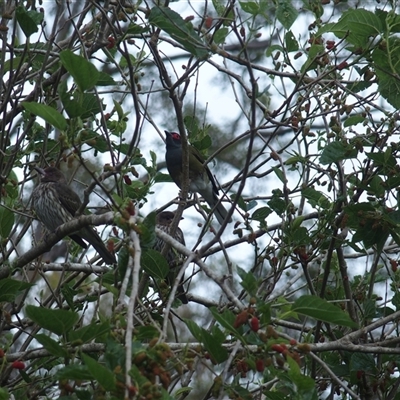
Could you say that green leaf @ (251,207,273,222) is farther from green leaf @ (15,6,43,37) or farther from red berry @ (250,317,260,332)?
red berry @ (250,317,260,332)

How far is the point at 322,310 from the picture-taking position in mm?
2980

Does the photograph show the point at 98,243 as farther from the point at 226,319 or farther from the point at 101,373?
the point at 101,373

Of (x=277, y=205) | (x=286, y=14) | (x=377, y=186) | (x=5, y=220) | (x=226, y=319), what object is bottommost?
(x=226, y=319)

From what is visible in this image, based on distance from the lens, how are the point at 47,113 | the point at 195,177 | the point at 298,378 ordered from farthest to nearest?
the point at 195,177, the point at 47,113, the point at 298,378

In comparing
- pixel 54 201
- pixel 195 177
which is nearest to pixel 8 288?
pixel 54 201

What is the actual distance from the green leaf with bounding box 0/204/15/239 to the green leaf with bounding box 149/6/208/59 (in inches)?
54.6

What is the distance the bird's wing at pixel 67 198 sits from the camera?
6.71 meters

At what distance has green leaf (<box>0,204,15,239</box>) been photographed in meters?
4.41

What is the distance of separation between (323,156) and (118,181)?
42.6 inches

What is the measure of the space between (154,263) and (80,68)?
1121 millimetres

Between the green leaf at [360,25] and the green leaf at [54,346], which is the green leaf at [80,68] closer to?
the green leaf at [54,346]

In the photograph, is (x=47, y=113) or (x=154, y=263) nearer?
(x=47, y=113)

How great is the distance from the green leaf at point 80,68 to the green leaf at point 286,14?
1.67 m

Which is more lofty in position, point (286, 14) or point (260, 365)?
point (286, 14)
